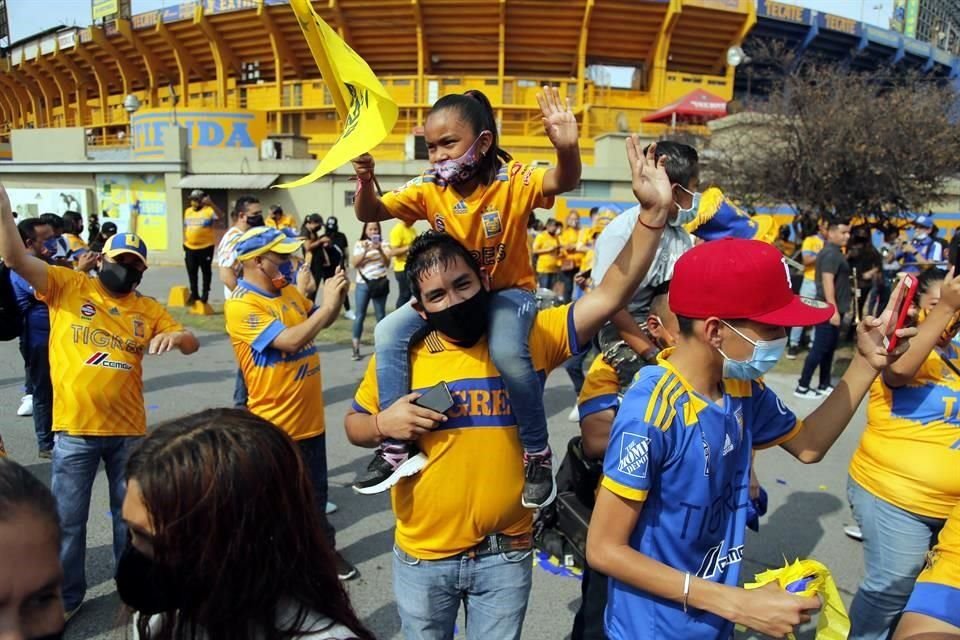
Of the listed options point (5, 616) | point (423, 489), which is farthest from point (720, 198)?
point (5, 616)

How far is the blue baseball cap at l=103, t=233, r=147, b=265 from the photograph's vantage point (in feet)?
12.4

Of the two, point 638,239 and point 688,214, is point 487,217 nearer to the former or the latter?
point 638,239

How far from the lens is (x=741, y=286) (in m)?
1.90

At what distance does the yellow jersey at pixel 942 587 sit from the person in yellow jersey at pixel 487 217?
3.67ft

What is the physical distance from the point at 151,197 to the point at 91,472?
78.3 feet

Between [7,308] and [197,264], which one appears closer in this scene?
[7,308]

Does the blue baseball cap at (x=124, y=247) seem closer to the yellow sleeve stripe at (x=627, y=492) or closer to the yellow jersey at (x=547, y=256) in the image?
the yellow sleeve stripe at (x=627, y=492)

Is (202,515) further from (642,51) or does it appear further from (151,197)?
(642,51)

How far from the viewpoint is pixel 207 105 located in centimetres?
3672

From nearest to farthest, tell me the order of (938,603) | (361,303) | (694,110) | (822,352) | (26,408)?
1. (938,603)
2. (26,408)
3. (822,352)
4. (361,303)
5. (694,110)

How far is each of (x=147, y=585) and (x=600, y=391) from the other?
6.67 feet

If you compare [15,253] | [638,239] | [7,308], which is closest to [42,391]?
[7,308]

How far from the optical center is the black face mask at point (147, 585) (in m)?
1.27

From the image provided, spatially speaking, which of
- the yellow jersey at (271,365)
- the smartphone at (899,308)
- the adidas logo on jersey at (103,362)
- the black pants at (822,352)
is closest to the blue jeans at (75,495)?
the adidas logo on jersey at (103,362)
